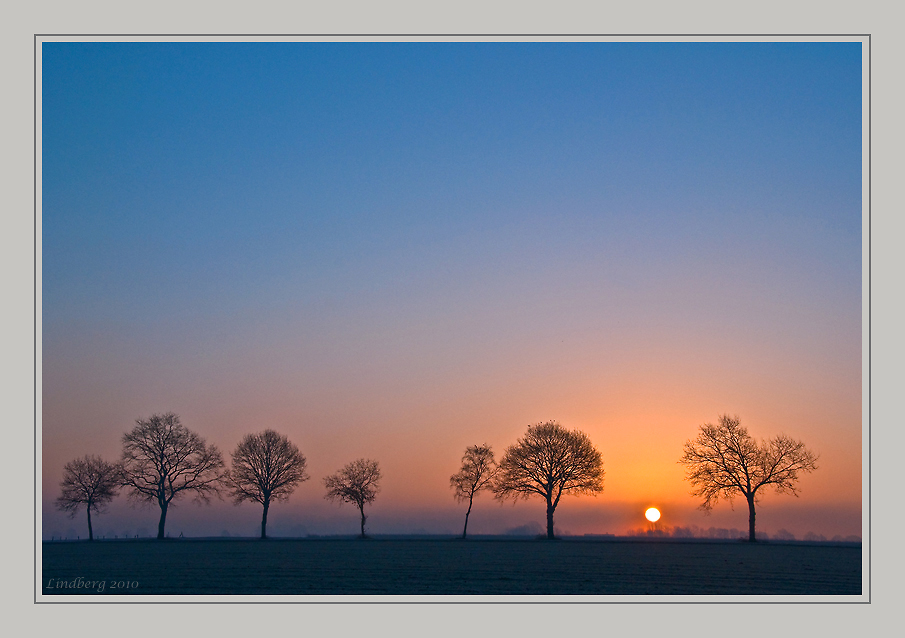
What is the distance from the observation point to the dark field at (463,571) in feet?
117

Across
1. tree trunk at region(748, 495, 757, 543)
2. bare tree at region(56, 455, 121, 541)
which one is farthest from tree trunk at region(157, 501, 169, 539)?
tree trunk at region(748, 495, 757, 543)

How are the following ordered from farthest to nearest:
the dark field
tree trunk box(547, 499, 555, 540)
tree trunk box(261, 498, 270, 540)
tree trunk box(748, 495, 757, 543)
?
tree trunk box(261, 498, 270, 540) < tree trunk box(547, 499, 555, 540) < tree trunk box(748, 495, 757, 543) < the dark field

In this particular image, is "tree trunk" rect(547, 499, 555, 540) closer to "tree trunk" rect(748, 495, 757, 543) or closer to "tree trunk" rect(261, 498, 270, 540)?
"tree trunk" rect(748, 495, 757, 543)

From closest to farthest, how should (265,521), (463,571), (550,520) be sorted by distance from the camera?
(463,571), (550,520), (265,521)

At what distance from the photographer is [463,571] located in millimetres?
42156

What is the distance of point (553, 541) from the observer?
75.6 m

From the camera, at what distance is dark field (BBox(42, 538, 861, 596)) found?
3581cm

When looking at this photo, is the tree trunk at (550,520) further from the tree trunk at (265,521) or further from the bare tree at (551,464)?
the tree trunk at (265,521)

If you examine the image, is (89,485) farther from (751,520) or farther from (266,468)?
(751,520)

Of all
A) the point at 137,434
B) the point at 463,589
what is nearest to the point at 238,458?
the point at 137,434

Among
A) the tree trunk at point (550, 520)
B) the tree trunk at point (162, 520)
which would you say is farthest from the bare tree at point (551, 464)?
the tree trunk at point (162, 520)

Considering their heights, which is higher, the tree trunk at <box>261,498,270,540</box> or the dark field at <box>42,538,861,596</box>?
the dark field at <box>42,538,861,596</box>

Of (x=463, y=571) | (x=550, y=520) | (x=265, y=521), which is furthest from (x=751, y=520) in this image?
(x=265, y=521)
